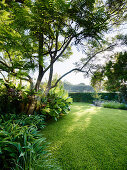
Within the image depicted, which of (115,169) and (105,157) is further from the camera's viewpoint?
(105,157)

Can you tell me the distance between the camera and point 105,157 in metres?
1.19

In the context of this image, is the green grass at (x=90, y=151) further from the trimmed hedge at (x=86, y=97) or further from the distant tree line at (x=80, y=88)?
the distant tree line at (x=80, y=88)

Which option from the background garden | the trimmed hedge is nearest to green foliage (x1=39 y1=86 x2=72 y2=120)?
the background garden

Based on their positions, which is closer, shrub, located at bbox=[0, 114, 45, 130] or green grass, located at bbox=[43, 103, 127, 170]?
green grass, located at bbox=[43, 103, 127, 170]

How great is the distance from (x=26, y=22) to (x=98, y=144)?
129 inches

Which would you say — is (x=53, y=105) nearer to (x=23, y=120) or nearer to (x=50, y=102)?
(x=50, y=102)

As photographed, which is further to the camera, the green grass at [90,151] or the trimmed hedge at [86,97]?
the trimmed hedge at [86,97]

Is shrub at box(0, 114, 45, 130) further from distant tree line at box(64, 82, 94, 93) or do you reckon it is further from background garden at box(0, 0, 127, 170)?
distant tree line at box(64, 82, 94, 93)

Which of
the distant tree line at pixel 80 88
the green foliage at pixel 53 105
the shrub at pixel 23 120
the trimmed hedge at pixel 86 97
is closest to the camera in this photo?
the shrub at pixel 23 120

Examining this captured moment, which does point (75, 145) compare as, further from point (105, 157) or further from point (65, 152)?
point (105, 157)

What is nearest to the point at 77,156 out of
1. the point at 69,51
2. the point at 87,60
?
the point at 87,60

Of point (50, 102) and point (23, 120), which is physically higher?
point (50, 102)

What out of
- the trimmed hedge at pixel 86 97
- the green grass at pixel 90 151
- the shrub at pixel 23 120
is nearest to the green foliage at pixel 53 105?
the shrub at pixel 23 120

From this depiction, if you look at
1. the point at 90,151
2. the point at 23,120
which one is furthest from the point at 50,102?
the point at 90,151
